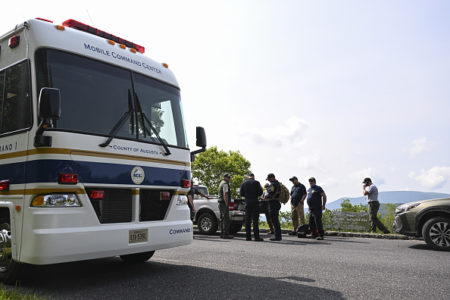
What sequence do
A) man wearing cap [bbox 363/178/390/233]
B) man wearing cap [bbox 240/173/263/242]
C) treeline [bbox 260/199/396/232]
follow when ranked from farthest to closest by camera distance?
treeline [bbox 260/199/396/232], man wearing cap [bbox 363/178/390/233], man wearing cap [bbox 240/173/263/242]

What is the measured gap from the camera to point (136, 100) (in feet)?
18.4

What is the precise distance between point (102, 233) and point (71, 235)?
0.40 m

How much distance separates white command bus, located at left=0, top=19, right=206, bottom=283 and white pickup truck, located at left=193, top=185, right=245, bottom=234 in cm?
760

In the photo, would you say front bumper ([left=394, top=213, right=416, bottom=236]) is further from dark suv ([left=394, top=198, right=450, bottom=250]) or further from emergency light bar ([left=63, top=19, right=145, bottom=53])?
emergency light bar ([left=63, top=19, right=145, bottom=53])

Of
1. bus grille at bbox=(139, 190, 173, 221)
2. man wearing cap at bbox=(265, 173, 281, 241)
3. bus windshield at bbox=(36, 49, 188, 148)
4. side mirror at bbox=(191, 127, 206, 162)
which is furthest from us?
man wearing cap at bbox=(265, 173, 281, 241)

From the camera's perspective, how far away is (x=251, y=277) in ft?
18.1

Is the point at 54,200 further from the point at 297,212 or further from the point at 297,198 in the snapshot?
the point at 297,212

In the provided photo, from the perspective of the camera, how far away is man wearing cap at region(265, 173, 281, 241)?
11375mm

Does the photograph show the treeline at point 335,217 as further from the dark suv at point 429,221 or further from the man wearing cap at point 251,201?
the dark suv at point 429,221

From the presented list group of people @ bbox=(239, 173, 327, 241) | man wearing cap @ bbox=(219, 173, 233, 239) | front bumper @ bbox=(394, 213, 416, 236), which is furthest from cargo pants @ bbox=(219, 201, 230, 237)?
front bumper @ bbox=(394, 213, 416, 236)

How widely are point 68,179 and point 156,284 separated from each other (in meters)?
1.74

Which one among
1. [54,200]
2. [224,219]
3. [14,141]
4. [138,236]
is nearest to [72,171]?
[54,200]

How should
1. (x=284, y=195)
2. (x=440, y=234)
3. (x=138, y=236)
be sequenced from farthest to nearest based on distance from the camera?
(x=284, y=195)
(x=440, y=234)
(x=138, y=236)

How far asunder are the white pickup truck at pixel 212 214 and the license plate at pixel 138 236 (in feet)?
26.9
